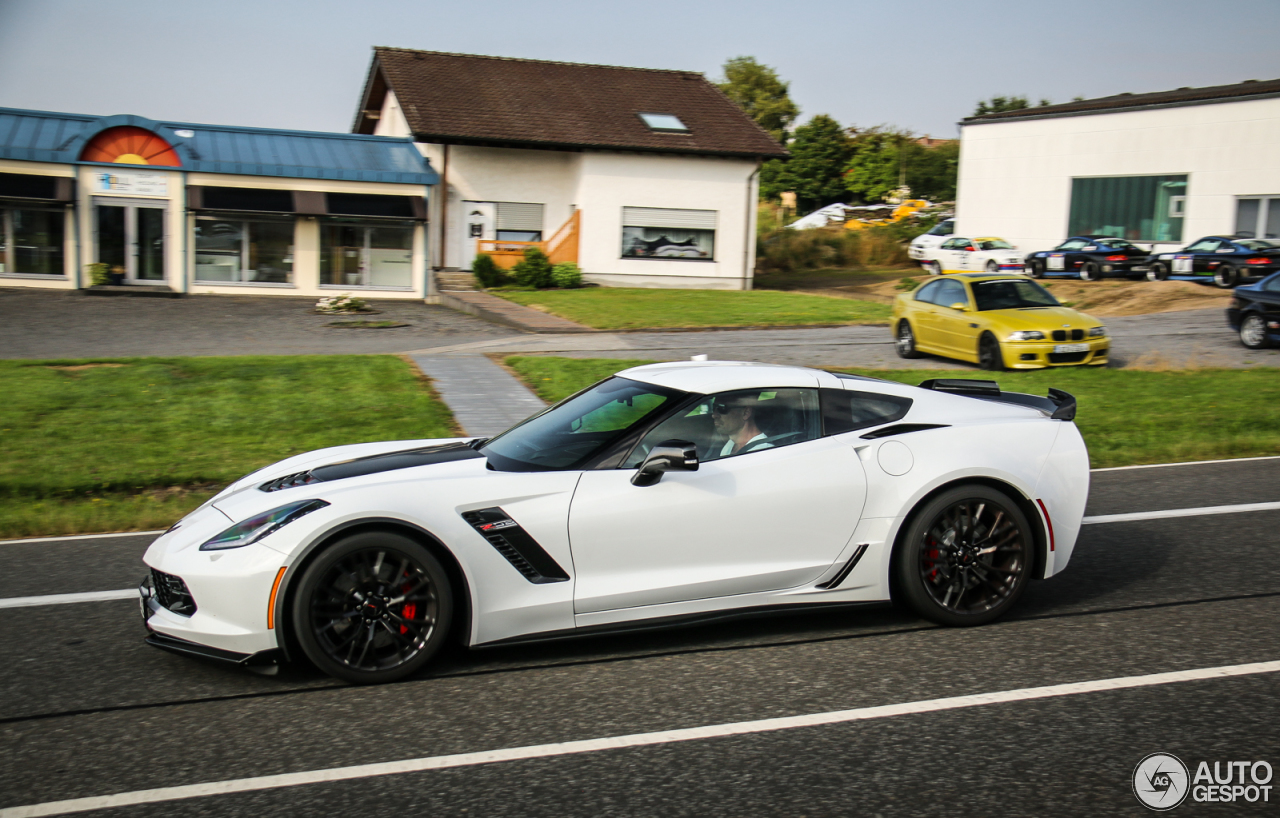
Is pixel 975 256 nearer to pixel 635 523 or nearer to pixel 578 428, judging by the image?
pixel 578 428

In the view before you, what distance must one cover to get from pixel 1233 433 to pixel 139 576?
34.3 ft

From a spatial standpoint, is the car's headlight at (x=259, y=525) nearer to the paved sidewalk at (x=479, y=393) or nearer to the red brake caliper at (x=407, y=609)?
the red brake caliper at (x=407, y=609)

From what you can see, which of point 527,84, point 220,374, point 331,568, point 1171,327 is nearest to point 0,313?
point 220,374

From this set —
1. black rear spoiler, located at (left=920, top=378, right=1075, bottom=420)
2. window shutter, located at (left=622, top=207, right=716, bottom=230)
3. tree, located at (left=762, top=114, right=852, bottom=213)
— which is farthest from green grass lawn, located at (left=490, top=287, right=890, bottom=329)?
tree, located at (left=762, top=114, right=852, bottom=213)

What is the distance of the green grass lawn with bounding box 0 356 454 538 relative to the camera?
28.3 ft

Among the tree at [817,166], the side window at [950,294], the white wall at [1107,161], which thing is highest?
the tree at [817,166]

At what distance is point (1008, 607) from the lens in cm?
530

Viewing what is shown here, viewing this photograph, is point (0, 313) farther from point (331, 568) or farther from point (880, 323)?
point (331, 568)

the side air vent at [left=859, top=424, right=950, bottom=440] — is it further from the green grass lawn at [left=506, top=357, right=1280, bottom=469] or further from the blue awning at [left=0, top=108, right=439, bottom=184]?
the blue awning at [left=0, top=108, right=439, bottom=184]

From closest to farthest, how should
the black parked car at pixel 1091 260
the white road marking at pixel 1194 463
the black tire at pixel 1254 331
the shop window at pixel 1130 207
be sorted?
the white road marking at pixel 1194 463, the black tire at pixel 1254 331, the black parked car at pixel 1091 260, the shop window at pixel 1130 207

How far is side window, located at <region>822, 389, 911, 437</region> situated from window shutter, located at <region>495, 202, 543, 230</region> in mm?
28705

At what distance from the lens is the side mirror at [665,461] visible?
4.68 meters

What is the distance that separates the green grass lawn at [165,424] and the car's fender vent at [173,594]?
11.6 feet

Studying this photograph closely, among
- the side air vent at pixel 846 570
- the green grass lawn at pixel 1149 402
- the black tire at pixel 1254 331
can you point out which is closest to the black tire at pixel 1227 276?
the black tire at pixel 1254 331
